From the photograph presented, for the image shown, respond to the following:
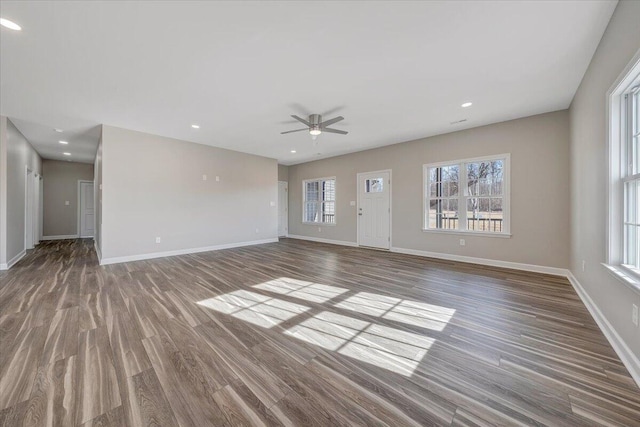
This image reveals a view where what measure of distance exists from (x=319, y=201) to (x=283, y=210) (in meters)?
1.62

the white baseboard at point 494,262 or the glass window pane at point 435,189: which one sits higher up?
the glass window pane at point 435,189

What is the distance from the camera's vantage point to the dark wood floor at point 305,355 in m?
1.33

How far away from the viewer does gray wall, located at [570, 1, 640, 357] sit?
5.82 ft

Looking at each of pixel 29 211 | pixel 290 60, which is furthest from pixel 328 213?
pixel 29 211

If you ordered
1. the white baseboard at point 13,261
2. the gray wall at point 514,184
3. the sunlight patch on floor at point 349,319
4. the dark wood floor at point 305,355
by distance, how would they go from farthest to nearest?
1. the white baseboard at point 13,261
2. the gray wall at point 514,184
3. the sunlight patch on floor at point 349,319
4. the dark wood floor at point 305,355

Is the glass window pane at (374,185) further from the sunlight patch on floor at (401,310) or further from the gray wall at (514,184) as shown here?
the sunlight patch on floor at (401,310)

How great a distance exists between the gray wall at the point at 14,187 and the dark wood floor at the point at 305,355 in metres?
1.57

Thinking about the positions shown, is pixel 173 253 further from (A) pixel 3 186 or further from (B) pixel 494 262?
(B) pixel 494 262

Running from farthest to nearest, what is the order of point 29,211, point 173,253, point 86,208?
point 86,208 → point 29,211 → point 173,253

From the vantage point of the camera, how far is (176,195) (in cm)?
560

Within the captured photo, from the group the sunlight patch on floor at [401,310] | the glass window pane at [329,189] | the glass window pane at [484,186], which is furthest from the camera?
the glass window pane at [329,189]

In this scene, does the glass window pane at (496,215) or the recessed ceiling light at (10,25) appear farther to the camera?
the glass window pane at (496,215)

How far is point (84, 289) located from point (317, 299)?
3123mm

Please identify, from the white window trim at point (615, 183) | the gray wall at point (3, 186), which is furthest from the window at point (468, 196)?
the gray wall at point (3, 186)
